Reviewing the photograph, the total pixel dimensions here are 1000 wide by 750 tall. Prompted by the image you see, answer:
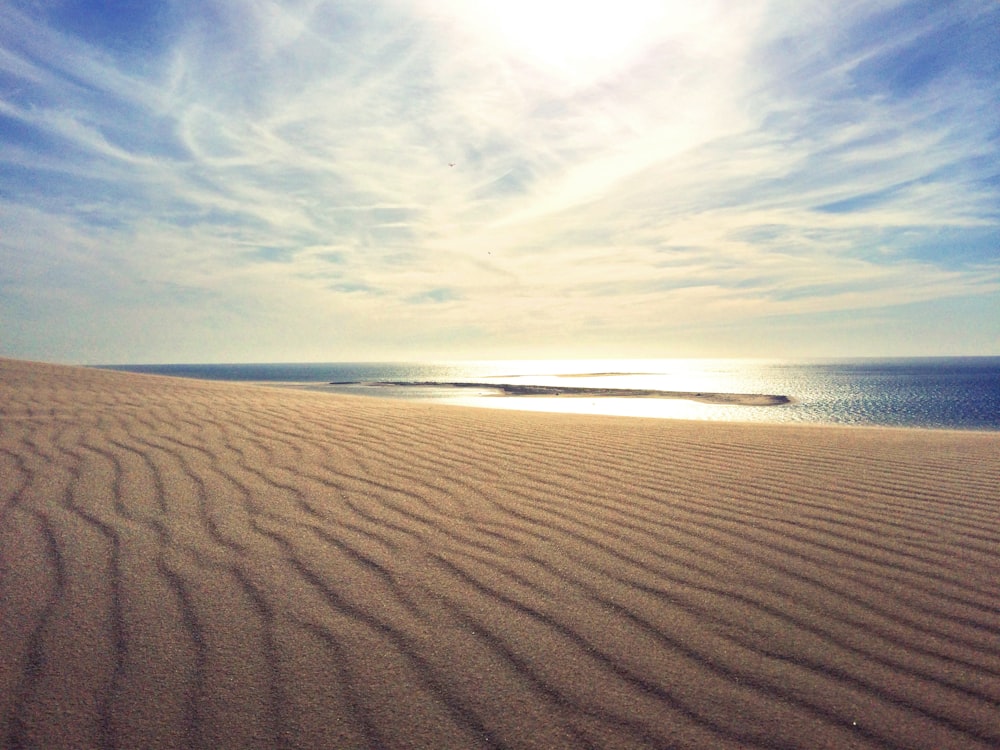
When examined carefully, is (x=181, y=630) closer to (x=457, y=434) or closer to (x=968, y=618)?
(x=968, y=618)

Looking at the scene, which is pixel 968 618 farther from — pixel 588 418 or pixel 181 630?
pixel 588 418

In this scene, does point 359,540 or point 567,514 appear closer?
point 359,540

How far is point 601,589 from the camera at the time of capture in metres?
2.79

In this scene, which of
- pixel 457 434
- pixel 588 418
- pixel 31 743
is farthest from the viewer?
pixel 588 418

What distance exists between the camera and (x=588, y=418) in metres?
10.5

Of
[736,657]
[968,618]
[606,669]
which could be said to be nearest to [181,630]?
[606,669]

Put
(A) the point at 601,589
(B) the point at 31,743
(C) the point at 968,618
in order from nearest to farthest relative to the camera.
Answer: (B) the point at 31,743 < (C) the point at 968,618 < (A) the point at 601,589

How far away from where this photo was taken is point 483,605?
2615 millimetres

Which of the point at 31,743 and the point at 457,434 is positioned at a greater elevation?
the point at 457,434

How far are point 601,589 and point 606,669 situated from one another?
647 mm

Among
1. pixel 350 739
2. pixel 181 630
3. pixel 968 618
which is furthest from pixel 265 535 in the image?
pixel 968 618

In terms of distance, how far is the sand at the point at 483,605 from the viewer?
1874 mm

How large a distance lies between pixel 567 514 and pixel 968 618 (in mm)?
2159

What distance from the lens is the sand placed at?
187 cm
